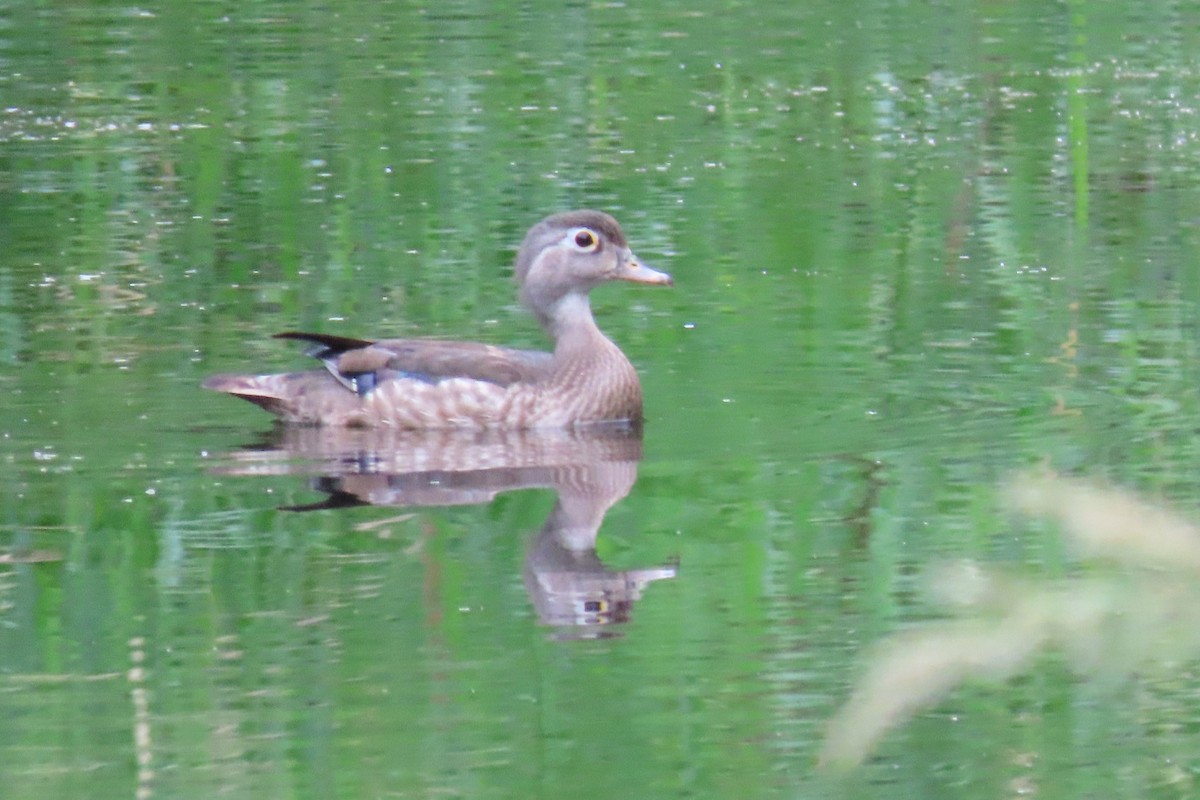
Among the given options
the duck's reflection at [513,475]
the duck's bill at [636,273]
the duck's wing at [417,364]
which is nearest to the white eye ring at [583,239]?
the duck's bill at [636,273]

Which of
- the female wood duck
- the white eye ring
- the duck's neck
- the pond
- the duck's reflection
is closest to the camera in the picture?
the pond

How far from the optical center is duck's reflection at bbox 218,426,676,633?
5.80 meters

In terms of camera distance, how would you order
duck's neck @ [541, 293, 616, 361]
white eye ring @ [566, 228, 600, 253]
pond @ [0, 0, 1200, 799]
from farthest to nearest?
white eye ring @ [566, 228, 600, 253] → duck's neck @ [541, 293, 616, 361] → pond @ [0, 0, 1200, 799]

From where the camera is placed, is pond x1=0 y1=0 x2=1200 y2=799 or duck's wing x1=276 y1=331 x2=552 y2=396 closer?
pond x1=0 y1=0 x2=1200 y2=799

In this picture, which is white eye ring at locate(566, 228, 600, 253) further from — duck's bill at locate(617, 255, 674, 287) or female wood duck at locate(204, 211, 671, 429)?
female wood duck at locate(204, 211, 671, 429)

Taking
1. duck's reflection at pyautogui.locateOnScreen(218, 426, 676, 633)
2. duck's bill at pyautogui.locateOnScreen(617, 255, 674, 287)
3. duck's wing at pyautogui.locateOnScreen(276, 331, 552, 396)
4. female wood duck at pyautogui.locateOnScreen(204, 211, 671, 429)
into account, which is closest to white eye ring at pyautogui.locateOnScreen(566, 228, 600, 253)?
duck's bill at pyautogui.locateOnScreen(617, 255, 674, 287)

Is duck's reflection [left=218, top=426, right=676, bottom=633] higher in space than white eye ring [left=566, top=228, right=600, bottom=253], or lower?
lower

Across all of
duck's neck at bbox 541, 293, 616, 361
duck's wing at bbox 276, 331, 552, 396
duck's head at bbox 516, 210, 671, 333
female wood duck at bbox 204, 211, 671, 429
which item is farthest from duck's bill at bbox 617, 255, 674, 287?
duck's wing at bbox 276, 331, 552, 396

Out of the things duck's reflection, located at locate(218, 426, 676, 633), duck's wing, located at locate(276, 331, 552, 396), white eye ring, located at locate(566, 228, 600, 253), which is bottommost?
duck's reflection, located at locate(218, 426, 676, 633)

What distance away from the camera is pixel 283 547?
6.14m

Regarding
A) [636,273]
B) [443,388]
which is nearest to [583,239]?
[636,273]

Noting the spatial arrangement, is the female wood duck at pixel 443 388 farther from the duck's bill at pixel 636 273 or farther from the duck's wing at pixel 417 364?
the duck's bill at pixel 636 273

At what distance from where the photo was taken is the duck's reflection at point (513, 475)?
5797 millimetres

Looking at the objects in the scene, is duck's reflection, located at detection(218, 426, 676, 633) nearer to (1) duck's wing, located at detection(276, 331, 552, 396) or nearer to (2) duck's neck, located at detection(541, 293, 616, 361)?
(1) duck's wing, located at detection(276, 331, 552, 396)
